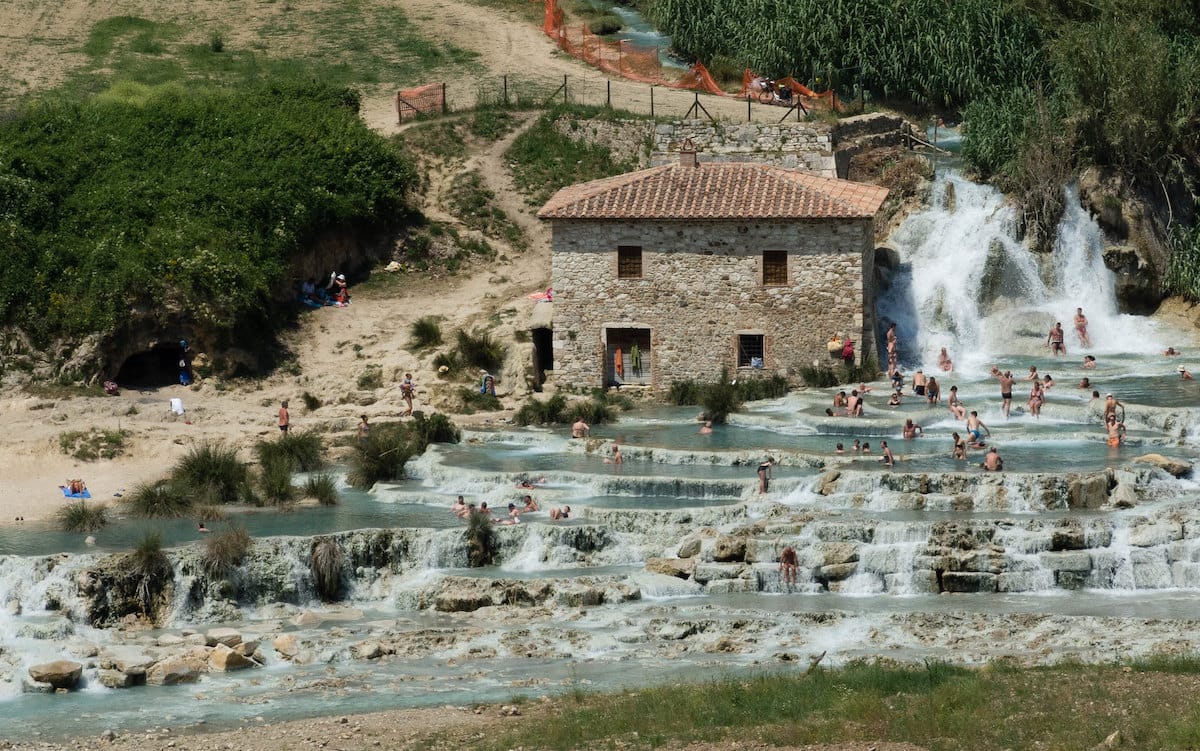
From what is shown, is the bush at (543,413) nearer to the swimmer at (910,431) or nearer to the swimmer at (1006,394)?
the swimmer at (910,431)

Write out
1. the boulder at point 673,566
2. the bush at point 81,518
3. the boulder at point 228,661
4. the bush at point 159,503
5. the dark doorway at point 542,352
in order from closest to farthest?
1. the boulder at point 228,661
2. the boulder at point 673,566
3. the bush at point 81,518
4. the bush at point 159,503
5. the dark doorway at point 542,352

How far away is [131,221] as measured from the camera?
51969 millimetres

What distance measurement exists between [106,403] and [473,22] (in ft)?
97.2

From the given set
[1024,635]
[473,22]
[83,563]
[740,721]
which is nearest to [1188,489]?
[1024,635]

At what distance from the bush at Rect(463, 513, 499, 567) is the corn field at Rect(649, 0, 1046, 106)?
30.5 metres

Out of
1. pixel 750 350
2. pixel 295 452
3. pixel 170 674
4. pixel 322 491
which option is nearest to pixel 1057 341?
pixel 750 350

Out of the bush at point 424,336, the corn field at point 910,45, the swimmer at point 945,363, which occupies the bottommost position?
the swimmer at point 945,363

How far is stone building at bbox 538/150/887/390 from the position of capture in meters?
49.0

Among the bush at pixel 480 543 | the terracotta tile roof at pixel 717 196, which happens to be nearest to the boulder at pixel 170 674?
the bush at pixel 480 543

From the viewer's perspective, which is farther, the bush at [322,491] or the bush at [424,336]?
the bush at [424,336]

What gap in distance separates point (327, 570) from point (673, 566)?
20.1 ft

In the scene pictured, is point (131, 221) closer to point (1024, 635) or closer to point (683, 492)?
point (683, 492)

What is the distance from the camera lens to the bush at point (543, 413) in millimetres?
46781

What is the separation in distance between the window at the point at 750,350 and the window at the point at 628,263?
2973 millimetres
